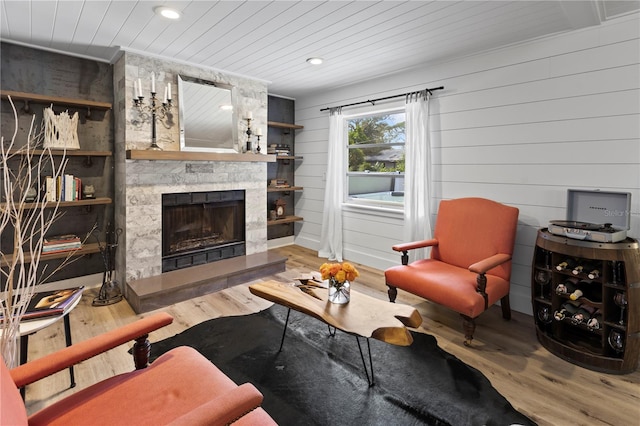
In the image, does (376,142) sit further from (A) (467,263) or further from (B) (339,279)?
(B) (339,279)

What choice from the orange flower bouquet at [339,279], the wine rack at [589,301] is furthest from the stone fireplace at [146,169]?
the wine rack at [589,301]

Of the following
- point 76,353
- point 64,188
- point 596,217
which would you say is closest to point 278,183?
point 64,188

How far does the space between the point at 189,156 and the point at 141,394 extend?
273cm

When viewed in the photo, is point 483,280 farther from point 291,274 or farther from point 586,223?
point 291,274

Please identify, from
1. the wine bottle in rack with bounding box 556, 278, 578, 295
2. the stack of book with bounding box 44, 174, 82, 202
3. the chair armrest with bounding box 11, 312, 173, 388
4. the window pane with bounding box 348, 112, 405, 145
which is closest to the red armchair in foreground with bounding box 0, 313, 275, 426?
the chair armrest with bounding box 11, 312, 173, 388

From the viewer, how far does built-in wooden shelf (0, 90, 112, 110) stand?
297 cm

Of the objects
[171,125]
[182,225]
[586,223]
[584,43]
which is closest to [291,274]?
[182,225]

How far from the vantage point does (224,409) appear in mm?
1015

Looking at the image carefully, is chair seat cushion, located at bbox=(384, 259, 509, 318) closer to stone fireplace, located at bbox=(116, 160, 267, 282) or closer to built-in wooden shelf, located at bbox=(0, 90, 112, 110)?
stone fireplace, located at bbox=(116, 160, 267, 282)

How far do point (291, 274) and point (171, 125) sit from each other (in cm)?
216

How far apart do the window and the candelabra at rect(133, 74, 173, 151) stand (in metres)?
2.35

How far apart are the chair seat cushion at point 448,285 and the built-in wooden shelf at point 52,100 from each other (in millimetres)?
3267

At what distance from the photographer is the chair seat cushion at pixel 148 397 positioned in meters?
1.21

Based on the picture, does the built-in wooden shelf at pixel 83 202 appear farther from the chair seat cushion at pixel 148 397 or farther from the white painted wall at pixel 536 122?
the white painted wall at pixel 536 122
